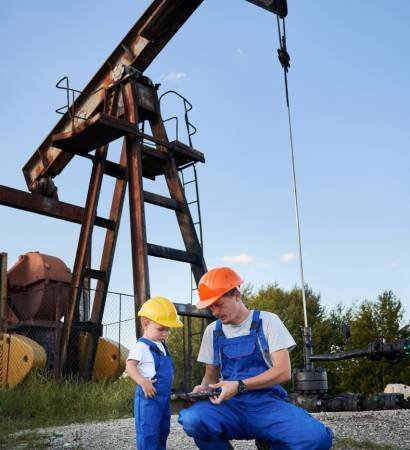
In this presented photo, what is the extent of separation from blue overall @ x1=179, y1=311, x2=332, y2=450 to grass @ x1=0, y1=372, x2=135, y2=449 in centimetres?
496

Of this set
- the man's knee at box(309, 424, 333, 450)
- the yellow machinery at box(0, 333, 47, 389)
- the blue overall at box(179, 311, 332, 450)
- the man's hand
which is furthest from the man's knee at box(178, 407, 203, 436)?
the yellow machinery at box(0, 333, 47, 389)

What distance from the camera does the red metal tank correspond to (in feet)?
35.5

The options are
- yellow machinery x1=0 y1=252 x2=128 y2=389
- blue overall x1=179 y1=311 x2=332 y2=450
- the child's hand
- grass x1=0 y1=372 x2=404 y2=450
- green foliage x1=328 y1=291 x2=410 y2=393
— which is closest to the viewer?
blue overall x1=179 y1=311 x2=332 y2=450

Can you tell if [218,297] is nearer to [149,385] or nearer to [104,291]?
[149,385]

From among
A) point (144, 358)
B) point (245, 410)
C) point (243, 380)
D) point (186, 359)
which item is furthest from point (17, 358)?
point (243, 380)

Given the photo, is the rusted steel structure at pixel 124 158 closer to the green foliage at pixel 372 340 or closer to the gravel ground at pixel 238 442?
the gravel ground at pixel 238 442

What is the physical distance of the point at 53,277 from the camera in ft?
36.7

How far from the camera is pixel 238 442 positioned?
5367 mm

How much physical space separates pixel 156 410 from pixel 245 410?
0.78 meters

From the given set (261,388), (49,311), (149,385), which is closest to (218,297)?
(261,388)

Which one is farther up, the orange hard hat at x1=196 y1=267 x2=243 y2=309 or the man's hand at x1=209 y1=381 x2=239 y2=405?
the orange hard hat at x1=196 y1=267 x2=243 y2=309

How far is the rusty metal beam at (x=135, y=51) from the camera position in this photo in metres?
10.1

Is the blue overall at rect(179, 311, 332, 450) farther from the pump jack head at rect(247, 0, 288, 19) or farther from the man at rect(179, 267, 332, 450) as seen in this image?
the pump jack head at rect(247, 0, 288, 19)

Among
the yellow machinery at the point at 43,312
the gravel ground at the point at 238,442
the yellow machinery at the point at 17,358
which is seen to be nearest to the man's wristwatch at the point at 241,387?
the gravel ground at the point at 238,442
